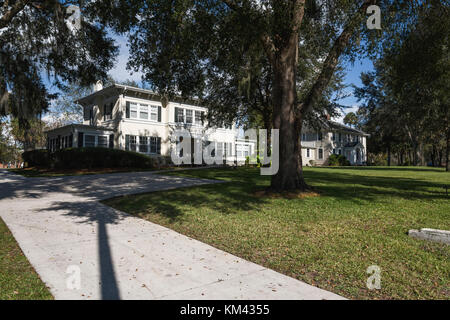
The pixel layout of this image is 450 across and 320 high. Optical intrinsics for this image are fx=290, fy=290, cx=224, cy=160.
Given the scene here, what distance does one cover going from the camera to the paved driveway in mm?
3107

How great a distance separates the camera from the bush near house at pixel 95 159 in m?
20.1

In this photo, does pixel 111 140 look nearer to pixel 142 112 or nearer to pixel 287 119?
pixel 142 112

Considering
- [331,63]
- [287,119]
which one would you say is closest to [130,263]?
[287,119]

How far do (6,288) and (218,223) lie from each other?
3.73 metres

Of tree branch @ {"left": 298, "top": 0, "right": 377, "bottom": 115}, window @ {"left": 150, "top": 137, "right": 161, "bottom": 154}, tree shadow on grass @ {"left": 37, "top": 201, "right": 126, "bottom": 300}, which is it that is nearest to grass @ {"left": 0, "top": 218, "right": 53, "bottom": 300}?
tree shadow on grass @ {"left": 37, "top": 201, "right": 126, "bottom": 300}

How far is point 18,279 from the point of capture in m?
3.42

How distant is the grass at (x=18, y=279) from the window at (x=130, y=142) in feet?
66.0

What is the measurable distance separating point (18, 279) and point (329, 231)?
A: 15.9 feet

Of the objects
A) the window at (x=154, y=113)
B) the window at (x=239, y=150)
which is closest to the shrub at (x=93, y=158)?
the window at (x=154, y=113)

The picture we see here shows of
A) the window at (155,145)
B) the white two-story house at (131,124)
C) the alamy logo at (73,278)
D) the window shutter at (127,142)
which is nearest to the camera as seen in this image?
the alamy logo at (73,278)

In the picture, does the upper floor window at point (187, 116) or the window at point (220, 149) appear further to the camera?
the window at point (220, 149)

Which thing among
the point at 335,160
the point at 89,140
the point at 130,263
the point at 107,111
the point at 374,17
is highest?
the point at 374,17

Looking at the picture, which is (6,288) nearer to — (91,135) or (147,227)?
(147,227)

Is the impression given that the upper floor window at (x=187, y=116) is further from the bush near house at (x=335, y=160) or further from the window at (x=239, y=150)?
the bush near house at (x=335, y=160)
